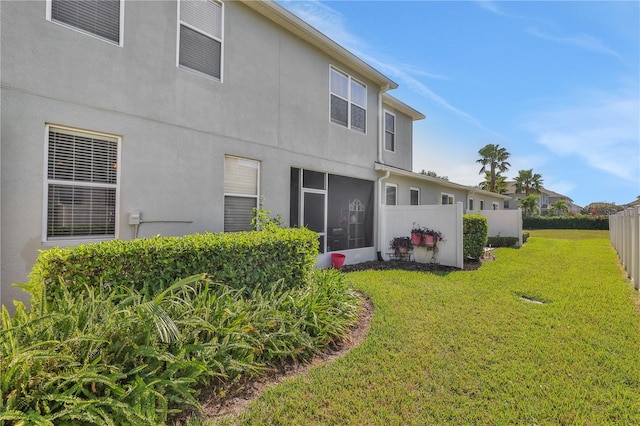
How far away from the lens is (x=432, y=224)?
10.1m

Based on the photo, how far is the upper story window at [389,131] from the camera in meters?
12.4

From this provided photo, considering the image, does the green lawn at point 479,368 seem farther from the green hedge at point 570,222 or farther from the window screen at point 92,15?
the green hedge at point 570,222

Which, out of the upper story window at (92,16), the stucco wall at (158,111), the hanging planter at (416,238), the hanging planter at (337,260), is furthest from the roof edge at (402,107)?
the upper story window at (92,16)

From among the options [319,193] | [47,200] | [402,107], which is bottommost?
[47,200]

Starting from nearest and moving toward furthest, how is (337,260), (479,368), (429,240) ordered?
(479,368) < (337,260) < (429,240)

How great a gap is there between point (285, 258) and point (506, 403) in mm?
3552

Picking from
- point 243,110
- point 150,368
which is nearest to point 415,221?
point 243,110

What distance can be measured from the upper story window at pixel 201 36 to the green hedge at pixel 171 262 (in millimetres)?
3853

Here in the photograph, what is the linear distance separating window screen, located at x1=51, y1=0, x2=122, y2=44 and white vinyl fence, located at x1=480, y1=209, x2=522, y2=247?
17710 millimetres

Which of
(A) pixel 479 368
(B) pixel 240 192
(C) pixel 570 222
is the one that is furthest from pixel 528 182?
(A) pixel 479 368

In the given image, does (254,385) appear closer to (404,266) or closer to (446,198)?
(404,266)

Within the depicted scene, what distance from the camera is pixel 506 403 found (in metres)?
2.83

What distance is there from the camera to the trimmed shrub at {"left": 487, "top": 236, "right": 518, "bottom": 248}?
1598 centimetres

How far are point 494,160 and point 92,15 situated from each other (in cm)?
4358
